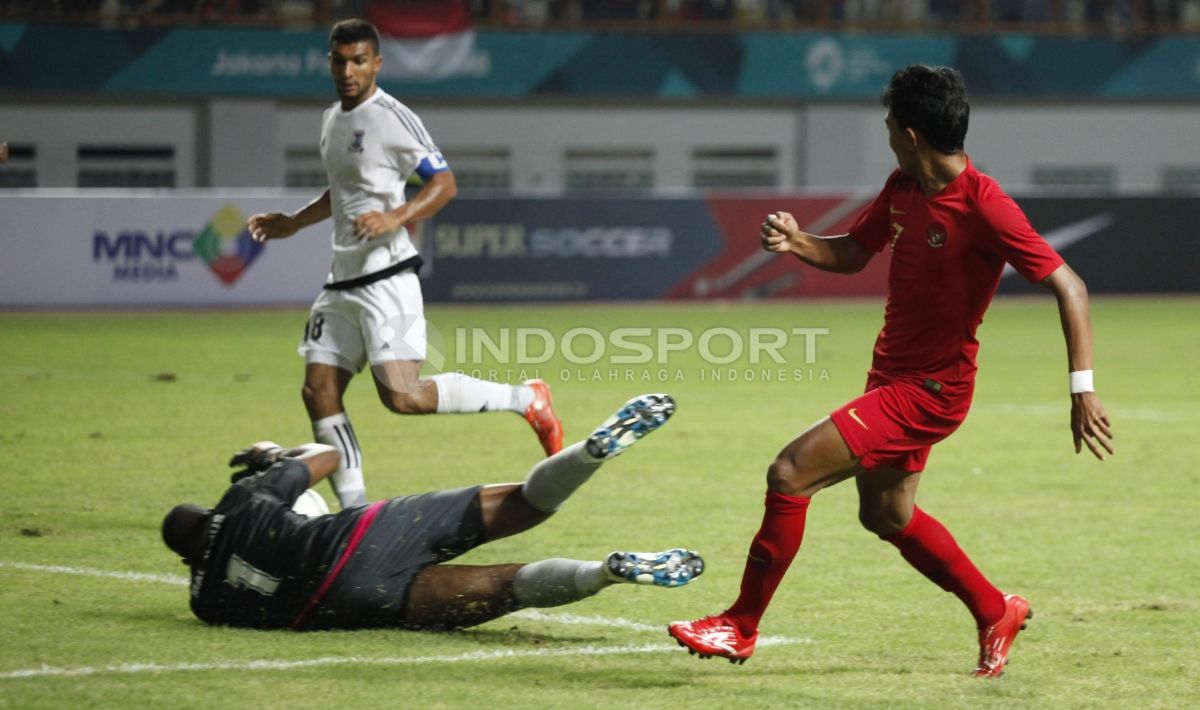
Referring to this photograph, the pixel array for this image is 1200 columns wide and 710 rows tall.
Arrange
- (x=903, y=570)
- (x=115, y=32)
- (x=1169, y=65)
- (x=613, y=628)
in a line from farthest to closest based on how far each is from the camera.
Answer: (x=1169, y=65) < (x=115, y=32) < (x=903, y=570) < (x=613, y=628)

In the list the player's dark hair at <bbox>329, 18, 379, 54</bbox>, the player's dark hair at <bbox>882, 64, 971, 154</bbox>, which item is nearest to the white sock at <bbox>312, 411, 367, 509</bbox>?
the player's dark hair at <bbox>329, 18, 379, 54</bbox>

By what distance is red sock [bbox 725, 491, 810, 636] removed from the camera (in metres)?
5.25

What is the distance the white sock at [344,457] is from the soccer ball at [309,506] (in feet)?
3.42

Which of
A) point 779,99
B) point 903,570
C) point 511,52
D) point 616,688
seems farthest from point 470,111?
point 616,688

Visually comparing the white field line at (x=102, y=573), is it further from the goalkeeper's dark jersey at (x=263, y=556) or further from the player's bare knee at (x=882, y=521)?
the player's bare knee at (x=882, y=521)

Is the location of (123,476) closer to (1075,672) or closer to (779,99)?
(1075,672)

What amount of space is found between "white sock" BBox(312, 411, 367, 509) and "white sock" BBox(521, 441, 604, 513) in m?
1.73

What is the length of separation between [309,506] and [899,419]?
7.01 ft

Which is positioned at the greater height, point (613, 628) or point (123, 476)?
point (613, 628)

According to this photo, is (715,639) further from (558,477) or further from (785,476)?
(558,477)

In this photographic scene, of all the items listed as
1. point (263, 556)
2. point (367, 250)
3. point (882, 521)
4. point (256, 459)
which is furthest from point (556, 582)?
point (367, 250)

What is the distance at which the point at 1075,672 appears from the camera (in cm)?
545

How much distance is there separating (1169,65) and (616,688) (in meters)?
33.0

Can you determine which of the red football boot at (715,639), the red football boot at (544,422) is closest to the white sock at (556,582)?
the red football boot at (715,639)
